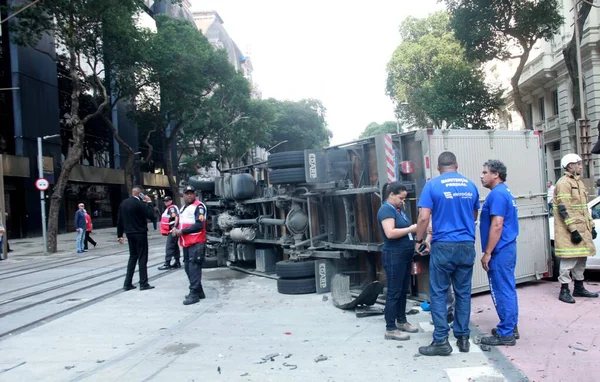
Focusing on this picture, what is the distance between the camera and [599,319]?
5812 mm

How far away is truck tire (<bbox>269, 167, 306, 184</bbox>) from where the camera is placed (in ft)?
26.3

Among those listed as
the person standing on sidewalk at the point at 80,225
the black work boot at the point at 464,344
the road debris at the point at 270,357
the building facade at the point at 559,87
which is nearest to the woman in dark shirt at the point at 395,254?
the black work boot at the point at 464,344

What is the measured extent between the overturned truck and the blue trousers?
1594 millimetres

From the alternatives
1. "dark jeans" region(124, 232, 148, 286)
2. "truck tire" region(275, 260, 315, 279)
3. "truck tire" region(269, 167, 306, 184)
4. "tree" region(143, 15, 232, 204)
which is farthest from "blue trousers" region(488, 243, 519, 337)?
"tree" region(143, 15, 232, 204)

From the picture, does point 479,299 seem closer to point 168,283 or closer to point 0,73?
point 168,283

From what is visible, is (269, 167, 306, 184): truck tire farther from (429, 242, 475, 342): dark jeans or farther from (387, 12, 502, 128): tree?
(387, 12, 502, 128): tree

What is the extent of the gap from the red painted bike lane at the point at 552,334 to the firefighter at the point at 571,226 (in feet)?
1.39

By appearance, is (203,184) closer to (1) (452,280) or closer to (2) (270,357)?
(2) (270,357)

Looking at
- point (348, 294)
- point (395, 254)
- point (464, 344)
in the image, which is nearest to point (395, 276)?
point (395, 254)

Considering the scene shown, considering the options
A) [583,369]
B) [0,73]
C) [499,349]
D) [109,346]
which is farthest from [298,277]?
[0,73]

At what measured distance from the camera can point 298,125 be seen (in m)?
65.0

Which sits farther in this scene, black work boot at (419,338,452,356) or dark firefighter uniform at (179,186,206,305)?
dark firefighter uniform at (179,186,206,305)

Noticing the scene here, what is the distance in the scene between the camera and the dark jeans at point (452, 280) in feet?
15.5

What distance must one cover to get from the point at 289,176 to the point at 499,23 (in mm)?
17475
